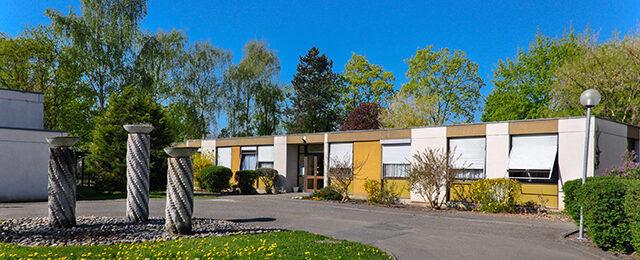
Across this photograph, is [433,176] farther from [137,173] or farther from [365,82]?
[365,82]

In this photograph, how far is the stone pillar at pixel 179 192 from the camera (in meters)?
9.12

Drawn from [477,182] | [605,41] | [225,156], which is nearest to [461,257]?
[477,182]

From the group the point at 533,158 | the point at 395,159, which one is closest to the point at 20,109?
the point at 395,159

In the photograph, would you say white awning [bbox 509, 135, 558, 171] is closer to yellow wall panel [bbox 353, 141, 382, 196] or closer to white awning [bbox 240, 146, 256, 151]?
yellow wall panel [bbox 353, 141, 382, 196]

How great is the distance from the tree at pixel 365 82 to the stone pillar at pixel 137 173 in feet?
99.5

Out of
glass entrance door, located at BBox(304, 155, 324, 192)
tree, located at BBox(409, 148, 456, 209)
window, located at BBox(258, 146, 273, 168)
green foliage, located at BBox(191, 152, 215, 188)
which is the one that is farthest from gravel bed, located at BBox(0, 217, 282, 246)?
window, located at BBox(258, 146, 273, 168)

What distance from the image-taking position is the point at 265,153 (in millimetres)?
24453

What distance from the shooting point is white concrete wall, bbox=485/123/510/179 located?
1505 cm

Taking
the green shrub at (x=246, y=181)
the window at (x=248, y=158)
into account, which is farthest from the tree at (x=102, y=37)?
the green shrub at (x=246, y=181)

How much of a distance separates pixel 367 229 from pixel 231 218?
4.11 meters

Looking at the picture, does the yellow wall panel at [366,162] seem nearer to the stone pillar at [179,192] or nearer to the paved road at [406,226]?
the paved road at [406,226]

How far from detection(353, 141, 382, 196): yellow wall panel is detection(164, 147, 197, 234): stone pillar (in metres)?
10.7

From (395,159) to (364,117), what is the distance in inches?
751

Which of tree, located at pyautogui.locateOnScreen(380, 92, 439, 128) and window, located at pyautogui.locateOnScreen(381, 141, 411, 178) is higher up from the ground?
tree, located at pyautogui.locateOnScreen(380, 92, 439, 128)
